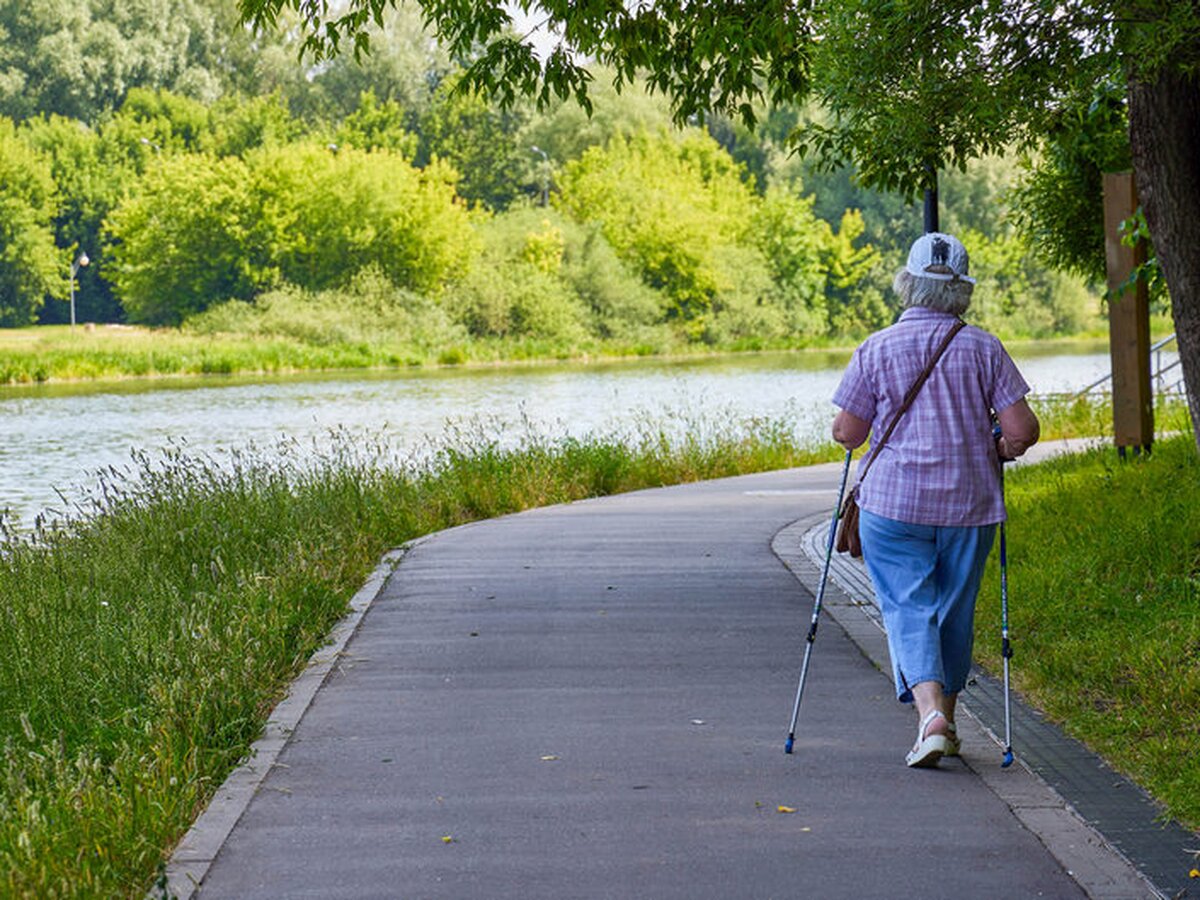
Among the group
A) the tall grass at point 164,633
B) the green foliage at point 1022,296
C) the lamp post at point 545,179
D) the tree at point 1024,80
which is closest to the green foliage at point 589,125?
the lamp post at point 545,179

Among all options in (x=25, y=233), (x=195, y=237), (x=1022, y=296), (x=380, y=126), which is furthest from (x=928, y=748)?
(x=1022, y=296)

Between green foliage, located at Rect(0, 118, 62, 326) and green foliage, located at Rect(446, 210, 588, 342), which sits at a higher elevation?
green foliage, located at Rect(0, 118, 62, 326)

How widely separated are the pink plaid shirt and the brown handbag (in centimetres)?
2

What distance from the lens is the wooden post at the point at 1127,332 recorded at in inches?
534

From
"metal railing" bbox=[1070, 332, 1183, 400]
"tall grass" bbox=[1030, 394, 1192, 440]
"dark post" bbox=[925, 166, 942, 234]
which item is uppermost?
"dark post" bbox=[925, 166, 942, 234]

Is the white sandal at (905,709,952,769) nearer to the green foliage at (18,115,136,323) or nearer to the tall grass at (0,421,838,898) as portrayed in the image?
the tall grass at (0,421,838,898)

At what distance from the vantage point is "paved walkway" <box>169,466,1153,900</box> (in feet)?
16.7

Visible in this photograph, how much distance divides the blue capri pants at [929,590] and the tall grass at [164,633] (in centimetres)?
239

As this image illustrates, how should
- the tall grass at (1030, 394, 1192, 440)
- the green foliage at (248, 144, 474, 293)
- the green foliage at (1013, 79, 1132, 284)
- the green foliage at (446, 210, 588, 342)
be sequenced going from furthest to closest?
the green foliage at (248, 144, 474, 293) → the green foliage at (446, 210, 588, 342) → the tall grass at (1030, 394, 1192, 440) → the green foliage at (1013, 79, 1132, 284)

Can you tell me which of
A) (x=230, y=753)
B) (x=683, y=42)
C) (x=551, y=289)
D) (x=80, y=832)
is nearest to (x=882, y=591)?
(x=230, y=753)

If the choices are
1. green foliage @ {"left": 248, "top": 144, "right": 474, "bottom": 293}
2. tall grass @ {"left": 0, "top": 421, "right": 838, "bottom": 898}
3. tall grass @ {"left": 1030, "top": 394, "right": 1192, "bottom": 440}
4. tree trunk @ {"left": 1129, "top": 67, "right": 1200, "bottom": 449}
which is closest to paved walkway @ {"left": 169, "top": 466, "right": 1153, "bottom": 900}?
tall grass @ {"left": 0, "top": 421, "right": 838, "bottom": 898}

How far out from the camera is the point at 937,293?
6.42 meters

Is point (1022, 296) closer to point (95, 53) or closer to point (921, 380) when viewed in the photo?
point (95, 53)

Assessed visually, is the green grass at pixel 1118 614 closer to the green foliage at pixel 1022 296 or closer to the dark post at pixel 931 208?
the dark post at pixel 931 208
